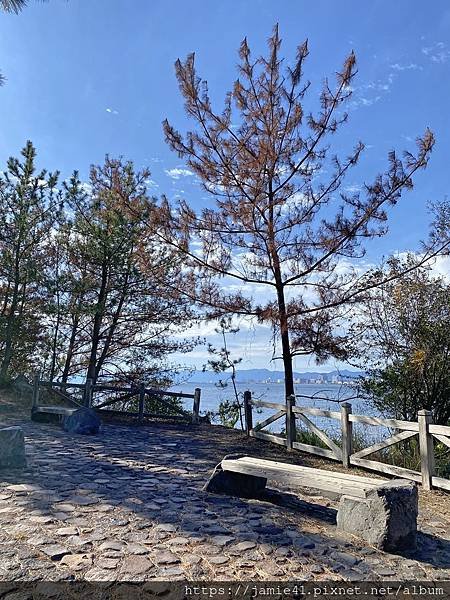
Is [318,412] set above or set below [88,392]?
below

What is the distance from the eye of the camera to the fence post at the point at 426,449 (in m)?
5.94

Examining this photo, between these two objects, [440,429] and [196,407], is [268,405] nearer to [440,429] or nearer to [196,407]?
[196,407]

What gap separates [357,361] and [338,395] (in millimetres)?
1000

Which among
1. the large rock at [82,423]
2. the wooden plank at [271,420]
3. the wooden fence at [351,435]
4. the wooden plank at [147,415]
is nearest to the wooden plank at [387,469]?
the wooden fence at [351,435]

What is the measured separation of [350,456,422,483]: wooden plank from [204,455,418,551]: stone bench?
217 cm

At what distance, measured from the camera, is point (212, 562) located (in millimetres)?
3254

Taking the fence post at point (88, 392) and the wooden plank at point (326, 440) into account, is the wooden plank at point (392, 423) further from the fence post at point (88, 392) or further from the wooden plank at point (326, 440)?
the fence post at point (88, 392)

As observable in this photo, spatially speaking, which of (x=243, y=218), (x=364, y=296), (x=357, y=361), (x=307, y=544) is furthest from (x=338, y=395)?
(x=307, y=544)

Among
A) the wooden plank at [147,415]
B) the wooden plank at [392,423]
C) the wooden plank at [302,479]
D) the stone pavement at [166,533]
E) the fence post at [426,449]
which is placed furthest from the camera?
the wooden plank at [147,415]

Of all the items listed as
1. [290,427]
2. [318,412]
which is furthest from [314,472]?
[290,427]

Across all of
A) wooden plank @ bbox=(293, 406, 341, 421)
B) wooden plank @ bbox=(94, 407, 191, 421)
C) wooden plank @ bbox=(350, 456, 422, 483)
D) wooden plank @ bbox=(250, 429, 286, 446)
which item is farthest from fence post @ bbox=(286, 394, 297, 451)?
wooden plank @ bbox=(94, 407, 191, 421)

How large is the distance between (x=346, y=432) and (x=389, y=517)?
350 cm

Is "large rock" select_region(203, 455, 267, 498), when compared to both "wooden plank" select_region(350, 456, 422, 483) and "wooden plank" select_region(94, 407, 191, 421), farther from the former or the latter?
"wooden plank" select_region(94, 407, 191, 421)

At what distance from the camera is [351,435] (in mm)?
7184
